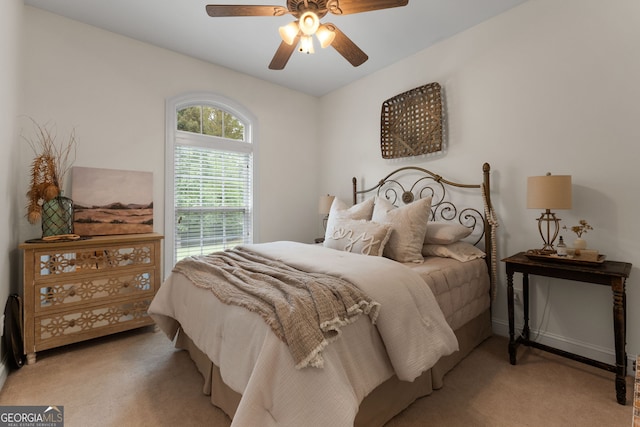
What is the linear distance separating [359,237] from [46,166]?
106 inches

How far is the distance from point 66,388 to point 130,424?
2.23 feet

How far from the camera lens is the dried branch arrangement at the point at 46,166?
7.66ft

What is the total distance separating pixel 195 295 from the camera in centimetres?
180

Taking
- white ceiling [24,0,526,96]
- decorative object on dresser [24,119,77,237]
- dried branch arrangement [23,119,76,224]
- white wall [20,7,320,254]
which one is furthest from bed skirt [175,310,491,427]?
white ceiling [24,0,526,96]

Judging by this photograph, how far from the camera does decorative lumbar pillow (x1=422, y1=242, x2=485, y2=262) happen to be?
237 centimetres

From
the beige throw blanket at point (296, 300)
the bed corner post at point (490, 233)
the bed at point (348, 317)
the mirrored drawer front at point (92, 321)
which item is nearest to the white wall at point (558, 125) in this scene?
the bed corner post at point (490, 233)

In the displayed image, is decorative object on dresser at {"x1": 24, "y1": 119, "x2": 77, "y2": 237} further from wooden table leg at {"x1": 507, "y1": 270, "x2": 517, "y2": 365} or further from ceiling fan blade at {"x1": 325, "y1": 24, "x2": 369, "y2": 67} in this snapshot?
wooden table leg at {"x1": 507, "y1": 270, "x2": 517, "y2": 365}

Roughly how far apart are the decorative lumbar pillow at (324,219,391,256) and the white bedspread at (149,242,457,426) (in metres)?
0.33

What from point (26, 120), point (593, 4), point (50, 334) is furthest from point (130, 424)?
point (593, 4)

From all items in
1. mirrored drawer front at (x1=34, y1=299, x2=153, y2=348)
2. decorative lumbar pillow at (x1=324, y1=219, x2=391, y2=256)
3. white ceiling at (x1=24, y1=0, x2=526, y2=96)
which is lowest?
mirrored drawer front at (x1=34, y1=299, x2=153, y2=348)

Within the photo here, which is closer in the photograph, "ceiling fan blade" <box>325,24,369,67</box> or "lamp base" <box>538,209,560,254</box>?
"ceiling fan blade" <box>325,24,369,67</box>

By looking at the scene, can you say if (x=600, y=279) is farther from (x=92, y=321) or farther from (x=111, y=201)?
(x=111, y=201)

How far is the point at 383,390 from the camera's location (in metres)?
1.49

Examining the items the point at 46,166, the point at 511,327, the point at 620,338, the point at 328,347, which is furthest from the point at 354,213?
the point at 46,166
